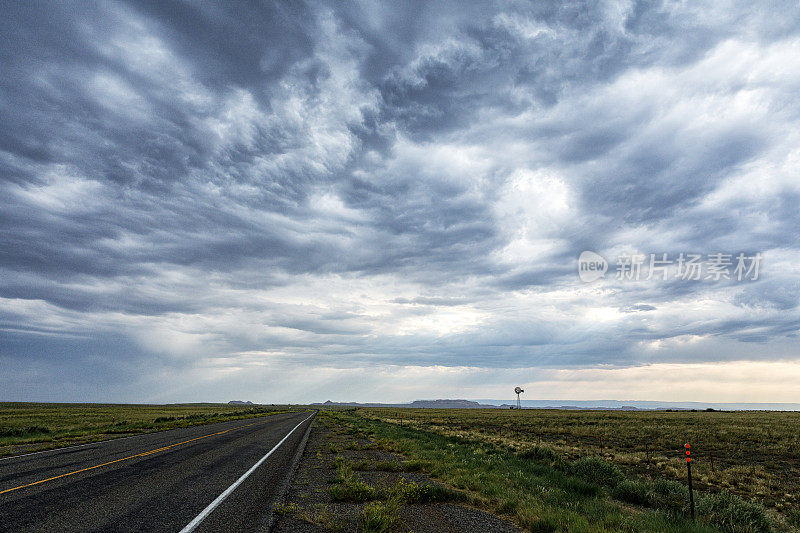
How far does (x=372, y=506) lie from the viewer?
8.34 m

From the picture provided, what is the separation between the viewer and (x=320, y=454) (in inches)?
721

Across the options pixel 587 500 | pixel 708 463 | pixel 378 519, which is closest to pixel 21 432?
pixel 378 519

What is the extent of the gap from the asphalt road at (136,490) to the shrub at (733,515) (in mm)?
10571

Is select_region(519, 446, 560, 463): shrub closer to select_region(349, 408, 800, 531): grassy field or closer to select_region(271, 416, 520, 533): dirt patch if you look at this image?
select_region(349, 408, 800, 531): grassy field

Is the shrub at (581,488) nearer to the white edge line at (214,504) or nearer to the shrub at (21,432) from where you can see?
the white edge line at (214,504)

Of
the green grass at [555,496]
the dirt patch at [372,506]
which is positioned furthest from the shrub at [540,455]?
the dirt patch at [372,506]

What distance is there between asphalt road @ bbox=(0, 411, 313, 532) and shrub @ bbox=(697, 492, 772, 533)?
10571 mm

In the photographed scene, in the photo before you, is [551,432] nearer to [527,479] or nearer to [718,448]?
[718,448]

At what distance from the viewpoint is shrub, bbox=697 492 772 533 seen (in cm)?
968

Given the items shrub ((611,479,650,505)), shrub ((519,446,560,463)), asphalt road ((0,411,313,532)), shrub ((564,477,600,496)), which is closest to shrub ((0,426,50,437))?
asphalt road ((0,411,313,532))

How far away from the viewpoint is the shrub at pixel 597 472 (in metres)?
15.9

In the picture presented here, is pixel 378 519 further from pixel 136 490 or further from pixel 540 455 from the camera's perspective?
pixel 540 455

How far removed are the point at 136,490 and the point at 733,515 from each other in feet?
48.0

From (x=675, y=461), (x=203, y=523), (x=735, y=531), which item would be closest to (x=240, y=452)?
(x=203, y=523)
